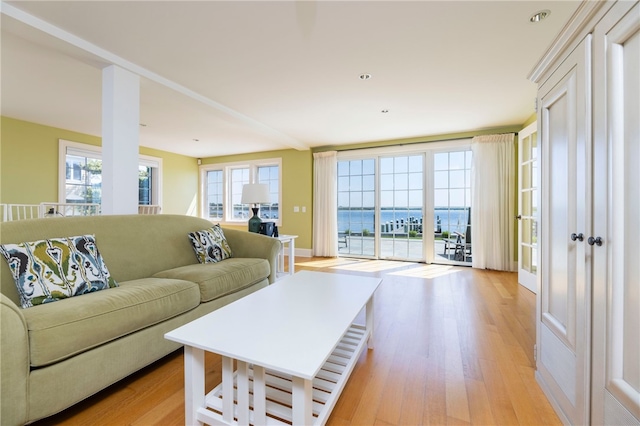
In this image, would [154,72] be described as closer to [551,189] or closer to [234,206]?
[551,189]

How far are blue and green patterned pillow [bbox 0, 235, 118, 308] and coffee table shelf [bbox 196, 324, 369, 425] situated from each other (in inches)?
39.9

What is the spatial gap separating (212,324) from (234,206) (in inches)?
215

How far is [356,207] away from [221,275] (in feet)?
11.9

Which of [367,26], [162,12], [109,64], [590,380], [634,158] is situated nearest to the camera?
[634,158]

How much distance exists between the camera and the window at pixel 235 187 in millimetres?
6000

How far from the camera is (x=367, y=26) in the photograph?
1917 millimetres

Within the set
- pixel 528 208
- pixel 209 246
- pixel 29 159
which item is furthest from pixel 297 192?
pixel 29 159

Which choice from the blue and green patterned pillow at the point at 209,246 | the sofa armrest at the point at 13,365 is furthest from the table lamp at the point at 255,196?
the sofa armrest at the point at 13,365

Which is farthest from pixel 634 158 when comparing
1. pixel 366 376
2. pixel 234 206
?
pixel 234 206

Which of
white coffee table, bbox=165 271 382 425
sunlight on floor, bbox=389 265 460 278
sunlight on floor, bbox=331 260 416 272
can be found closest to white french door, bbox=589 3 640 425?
white coffee table, bbox=165 271 382 425

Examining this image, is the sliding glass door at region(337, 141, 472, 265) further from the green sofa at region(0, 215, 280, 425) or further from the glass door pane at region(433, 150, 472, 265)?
the green sofa at region(0, 215, 280, 425)

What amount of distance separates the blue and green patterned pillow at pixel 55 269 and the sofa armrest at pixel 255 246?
1.25 meters

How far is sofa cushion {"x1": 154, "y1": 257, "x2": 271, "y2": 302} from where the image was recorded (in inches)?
78.5

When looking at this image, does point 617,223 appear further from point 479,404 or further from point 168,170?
point 168,170
